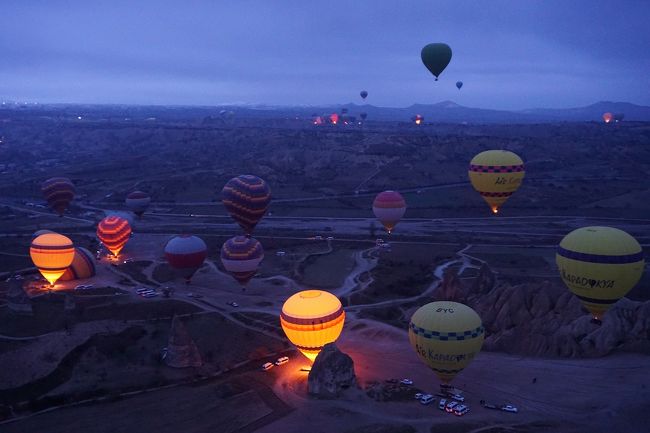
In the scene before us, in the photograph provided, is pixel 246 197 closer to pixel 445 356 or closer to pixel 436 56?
pixel 436 56

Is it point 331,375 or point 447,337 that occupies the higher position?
point 447,337

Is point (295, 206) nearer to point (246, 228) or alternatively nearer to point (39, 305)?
point (246, 228)

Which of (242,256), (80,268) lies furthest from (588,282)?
(80,268)

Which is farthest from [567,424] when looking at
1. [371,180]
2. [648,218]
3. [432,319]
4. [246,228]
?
[371,180]

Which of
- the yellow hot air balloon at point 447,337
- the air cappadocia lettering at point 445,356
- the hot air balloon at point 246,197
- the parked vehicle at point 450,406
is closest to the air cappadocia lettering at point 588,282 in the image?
the yellow hot air balloon at point 447,337

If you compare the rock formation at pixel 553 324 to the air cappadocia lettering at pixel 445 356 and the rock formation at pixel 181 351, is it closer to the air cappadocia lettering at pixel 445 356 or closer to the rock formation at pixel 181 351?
the air cappadocia lettering at pixel 445 356
